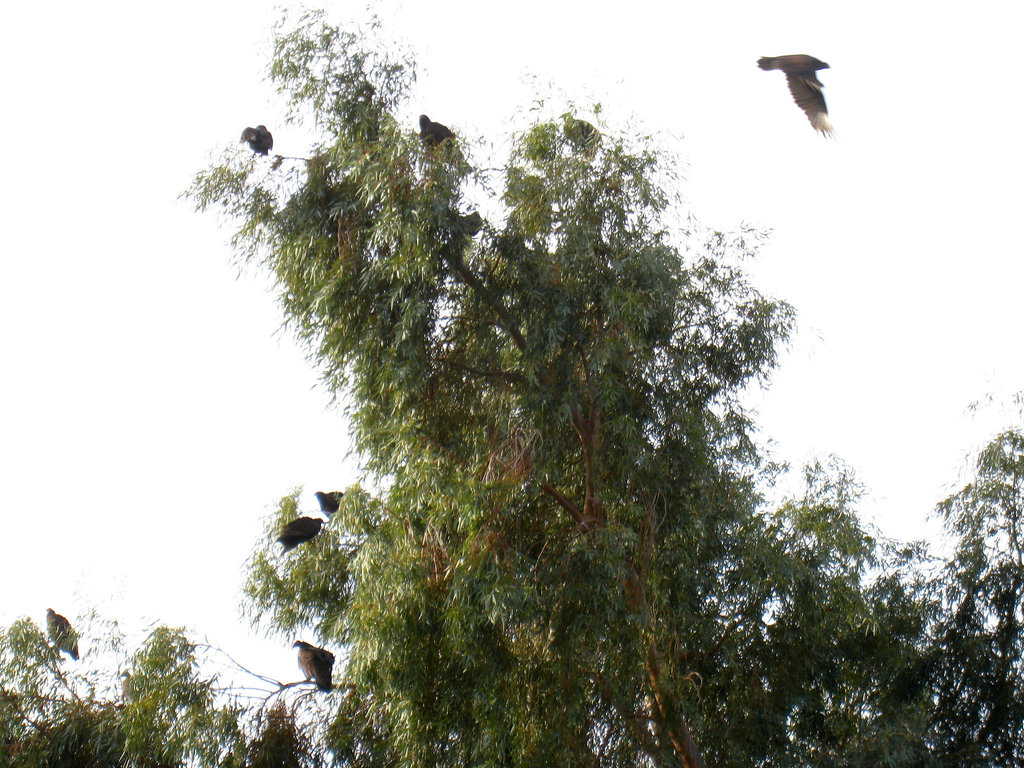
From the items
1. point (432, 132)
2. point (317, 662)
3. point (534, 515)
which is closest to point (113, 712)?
point (317, 662)

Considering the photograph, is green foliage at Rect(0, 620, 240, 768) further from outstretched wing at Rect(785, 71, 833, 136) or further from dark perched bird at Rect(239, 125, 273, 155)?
outstretched wing at Rect(785, 71, 833, 136)

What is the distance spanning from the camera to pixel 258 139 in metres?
7.27

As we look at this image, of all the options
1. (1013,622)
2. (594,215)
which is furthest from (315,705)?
(1013,622)

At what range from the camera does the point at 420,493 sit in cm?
638

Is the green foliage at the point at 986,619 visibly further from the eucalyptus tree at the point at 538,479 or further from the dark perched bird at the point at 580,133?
the dark perched bird at the point at 580,133

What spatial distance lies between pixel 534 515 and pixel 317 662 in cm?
169

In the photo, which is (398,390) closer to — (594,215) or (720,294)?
(594,215)

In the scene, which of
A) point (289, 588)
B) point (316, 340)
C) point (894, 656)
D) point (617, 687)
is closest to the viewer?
point (617, 687)

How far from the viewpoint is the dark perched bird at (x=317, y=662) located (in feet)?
23.7

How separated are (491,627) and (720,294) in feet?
9.90

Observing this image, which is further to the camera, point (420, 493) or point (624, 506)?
point (624, 506)

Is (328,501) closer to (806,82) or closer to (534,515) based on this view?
(534,515)

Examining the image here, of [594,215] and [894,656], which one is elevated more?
[594,215]

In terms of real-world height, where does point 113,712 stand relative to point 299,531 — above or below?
below
